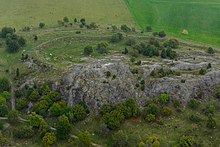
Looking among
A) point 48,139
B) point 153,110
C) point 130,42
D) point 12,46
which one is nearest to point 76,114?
point 48,139

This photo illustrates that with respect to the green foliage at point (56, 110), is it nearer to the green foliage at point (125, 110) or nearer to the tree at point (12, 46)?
the green foliage at point (125, 110)

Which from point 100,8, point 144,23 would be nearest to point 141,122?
point 144,23

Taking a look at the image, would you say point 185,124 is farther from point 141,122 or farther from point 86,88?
point 86,88

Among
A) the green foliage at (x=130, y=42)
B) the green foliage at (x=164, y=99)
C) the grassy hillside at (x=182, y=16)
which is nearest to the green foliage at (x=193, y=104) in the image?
the green foliage at (x=164, y=99)

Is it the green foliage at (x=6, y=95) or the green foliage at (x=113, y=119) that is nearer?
the green foliage at (x=113, y=119)

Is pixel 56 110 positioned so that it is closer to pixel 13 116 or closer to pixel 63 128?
pixel 63 128

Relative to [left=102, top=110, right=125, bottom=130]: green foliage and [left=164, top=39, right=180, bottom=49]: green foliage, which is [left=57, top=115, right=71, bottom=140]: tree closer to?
[left=102, top=110, right=125, bottom=130]: green foliage
